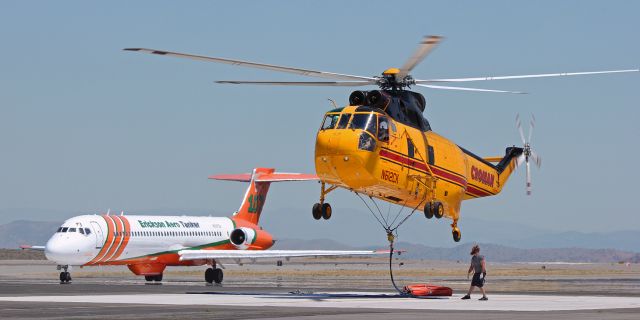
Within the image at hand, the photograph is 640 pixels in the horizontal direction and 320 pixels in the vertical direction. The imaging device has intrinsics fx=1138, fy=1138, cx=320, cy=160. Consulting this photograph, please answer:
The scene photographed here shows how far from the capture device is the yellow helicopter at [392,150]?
32906 millimetres

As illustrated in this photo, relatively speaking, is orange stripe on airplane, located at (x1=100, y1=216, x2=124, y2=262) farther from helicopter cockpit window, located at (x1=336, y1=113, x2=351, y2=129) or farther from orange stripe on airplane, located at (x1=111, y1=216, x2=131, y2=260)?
helicopter cockpit window, located at (x1=336, y1=113, x2=351, y2=129)

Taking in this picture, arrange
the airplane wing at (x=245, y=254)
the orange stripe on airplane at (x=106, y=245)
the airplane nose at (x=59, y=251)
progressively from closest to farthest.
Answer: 1. the airplane nose at (x=59, y=251)
2. the orange stripe on airplane at (x=106, y=245)
3. the airplane wing at (x=245, y=254)

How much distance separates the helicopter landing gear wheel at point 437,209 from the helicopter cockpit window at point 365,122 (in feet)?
12.7

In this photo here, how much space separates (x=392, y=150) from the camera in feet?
112

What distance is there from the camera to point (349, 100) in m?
35.0

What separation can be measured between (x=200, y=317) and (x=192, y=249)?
35985mm

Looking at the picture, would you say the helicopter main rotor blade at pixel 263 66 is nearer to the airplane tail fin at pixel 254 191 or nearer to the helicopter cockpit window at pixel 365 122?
the helicopter cockpit window at pixel 365 122

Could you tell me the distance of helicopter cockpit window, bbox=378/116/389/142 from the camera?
3366cm

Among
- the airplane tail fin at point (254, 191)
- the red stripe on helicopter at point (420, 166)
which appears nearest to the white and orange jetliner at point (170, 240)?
the airplane tail fin at point (254, 191)

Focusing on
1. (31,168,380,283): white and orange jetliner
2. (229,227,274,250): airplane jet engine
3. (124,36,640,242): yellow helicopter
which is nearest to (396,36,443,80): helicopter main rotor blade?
(124,36,640,242): yellow helicopter

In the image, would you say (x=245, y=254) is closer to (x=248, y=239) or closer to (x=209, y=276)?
(x=209, y=276)

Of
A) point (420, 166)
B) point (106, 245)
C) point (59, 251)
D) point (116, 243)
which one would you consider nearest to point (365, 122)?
point (420, 166)

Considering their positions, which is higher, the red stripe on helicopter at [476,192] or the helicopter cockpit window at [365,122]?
the helicopter cockpit window at [365,122]

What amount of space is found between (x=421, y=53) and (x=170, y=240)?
A: 106 feet
